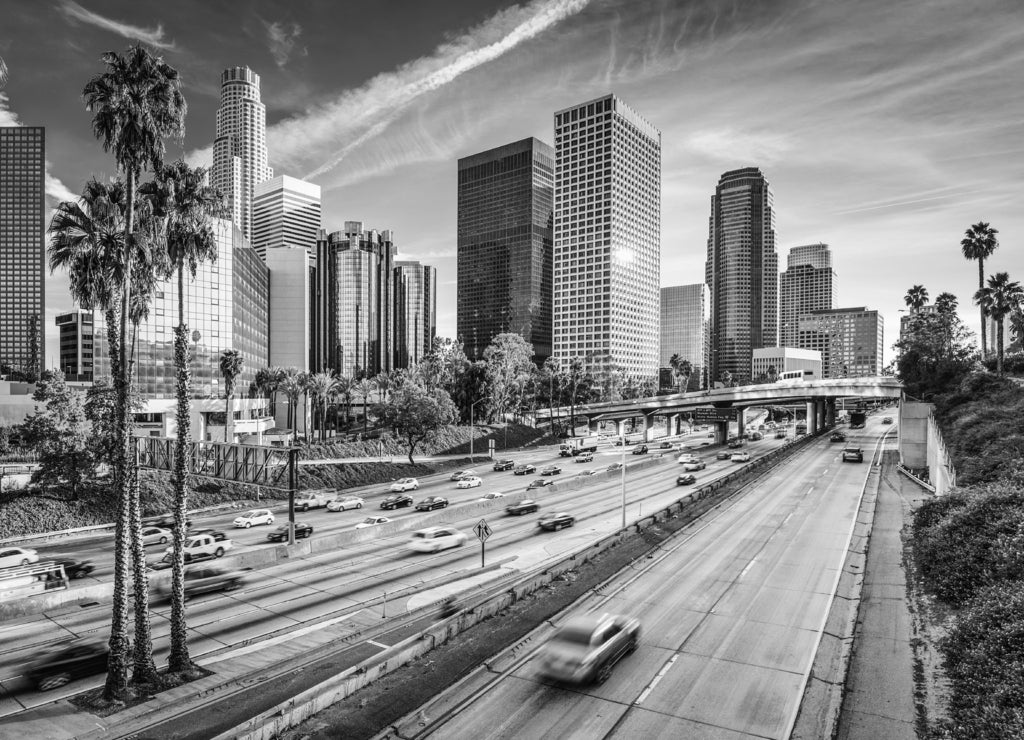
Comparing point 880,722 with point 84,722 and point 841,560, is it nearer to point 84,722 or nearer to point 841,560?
point 841,560

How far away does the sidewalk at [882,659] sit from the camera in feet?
50.5

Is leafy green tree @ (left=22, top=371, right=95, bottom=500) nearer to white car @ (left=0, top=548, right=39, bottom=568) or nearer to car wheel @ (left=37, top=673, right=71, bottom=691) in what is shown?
white car @ (left=0, top=548, right=39, bottom=568)

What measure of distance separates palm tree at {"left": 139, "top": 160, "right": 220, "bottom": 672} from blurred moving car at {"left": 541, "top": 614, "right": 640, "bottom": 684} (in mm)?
12111

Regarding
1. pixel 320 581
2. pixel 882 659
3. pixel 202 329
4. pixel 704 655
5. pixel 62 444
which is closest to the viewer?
pixel 882 659

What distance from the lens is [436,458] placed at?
279 ft

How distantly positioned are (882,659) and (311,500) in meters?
43.5

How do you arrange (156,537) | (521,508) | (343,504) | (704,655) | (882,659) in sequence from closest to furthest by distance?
1. (882,659)
2. (704,655)
3. (156,537)
4. (521,508)
5. (343,504)

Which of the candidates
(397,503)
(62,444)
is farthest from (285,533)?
(62,444)

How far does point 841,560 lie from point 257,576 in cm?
3079

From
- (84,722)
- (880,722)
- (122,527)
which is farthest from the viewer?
(122,527)

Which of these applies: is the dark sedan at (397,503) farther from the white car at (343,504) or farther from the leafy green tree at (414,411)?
the leafy green tree at (414,411)

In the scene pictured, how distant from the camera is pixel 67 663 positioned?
20.4 m

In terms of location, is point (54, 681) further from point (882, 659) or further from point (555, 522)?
point (555, 522)

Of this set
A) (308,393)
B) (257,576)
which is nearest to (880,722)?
(257,576)
